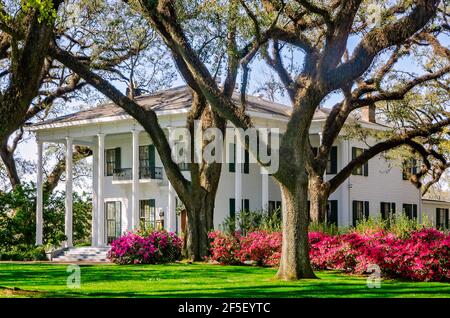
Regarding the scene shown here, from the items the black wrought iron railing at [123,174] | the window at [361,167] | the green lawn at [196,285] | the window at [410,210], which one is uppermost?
the window at [361,167]

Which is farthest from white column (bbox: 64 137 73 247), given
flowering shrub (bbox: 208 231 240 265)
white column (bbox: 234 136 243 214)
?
flowering shrub (bbox: 208 231 240 265)

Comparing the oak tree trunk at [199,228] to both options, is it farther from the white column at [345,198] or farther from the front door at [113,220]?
the white column at [345,198]

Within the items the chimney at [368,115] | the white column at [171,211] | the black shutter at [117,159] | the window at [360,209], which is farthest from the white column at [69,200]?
the chimney at [368,115]

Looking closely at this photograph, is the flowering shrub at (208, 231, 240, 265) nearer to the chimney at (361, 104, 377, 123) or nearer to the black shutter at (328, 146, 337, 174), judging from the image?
the black shutter at (328, 146, 337, 174)

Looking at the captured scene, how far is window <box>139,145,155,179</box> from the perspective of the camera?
33.9m

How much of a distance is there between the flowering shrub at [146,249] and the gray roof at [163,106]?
6.56 m

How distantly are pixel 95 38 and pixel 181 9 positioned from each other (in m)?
11.4

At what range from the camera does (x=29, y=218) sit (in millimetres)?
35219

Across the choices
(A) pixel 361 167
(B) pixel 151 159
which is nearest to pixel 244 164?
(B) pixel 151 159

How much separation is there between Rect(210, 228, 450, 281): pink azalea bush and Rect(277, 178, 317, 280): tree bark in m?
2.85

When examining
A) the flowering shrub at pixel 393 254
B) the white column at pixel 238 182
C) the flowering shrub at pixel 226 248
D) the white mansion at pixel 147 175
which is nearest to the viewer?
the flowering shrub at pixel 393 254

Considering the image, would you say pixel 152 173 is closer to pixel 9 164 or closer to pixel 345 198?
pixel 345 198

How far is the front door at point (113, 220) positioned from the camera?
1407 inches

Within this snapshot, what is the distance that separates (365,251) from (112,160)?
1919cm
